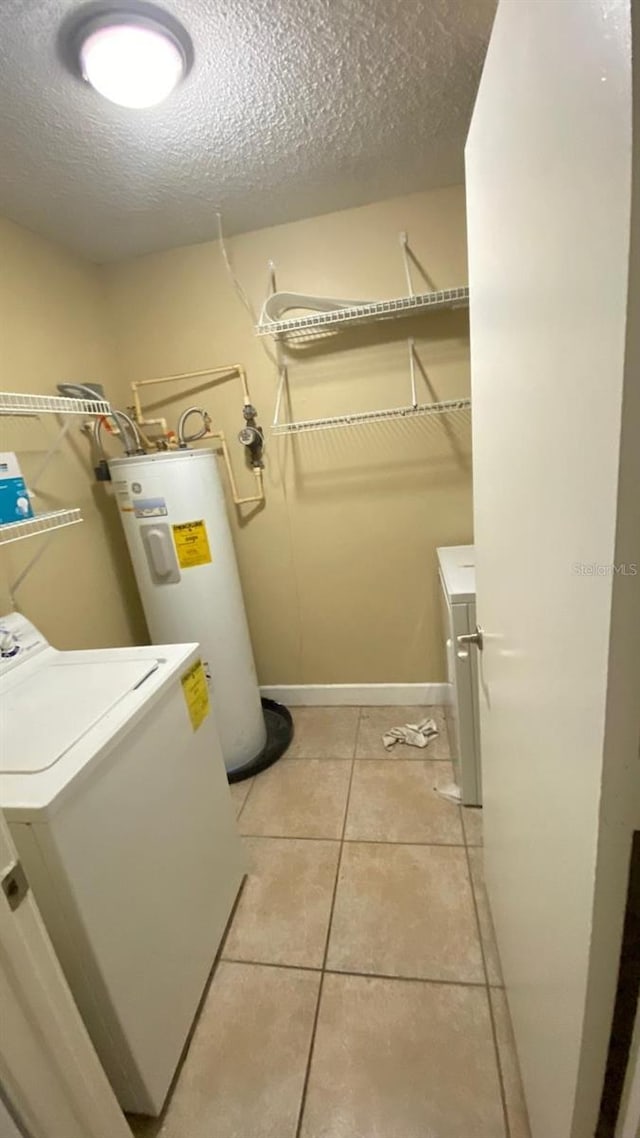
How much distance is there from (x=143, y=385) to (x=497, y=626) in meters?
2.05

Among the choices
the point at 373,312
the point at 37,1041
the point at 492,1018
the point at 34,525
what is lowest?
the point at 492,1018

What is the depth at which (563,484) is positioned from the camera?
0.51 meters

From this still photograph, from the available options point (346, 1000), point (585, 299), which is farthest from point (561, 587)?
point (346, 1000)

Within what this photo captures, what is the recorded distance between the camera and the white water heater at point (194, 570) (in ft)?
5.94

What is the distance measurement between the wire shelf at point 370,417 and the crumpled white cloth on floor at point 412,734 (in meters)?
1.46

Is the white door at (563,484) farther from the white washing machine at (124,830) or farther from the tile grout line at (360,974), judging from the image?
the white washing machine at (124,830)

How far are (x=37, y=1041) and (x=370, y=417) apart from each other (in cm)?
197

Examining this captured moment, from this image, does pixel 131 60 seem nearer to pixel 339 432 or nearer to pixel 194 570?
pixel 339 432

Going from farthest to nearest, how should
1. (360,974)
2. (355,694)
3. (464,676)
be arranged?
(355,694), (464,676), (360,974)

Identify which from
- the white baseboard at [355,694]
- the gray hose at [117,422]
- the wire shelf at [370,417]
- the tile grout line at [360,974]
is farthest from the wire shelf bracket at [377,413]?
the tile grout line at [360,974]

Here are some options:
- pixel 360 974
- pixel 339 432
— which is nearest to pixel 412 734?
pixel 360 974

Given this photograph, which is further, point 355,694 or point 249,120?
point 355,694

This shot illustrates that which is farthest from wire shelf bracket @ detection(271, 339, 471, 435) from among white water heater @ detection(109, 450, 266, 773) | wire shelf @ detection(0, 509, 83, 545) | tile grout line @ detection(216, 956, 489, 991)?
tile grout line @ detection(216, 956, 489, 991)

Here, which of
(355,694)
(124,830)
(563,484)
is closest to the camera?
(563,484)
